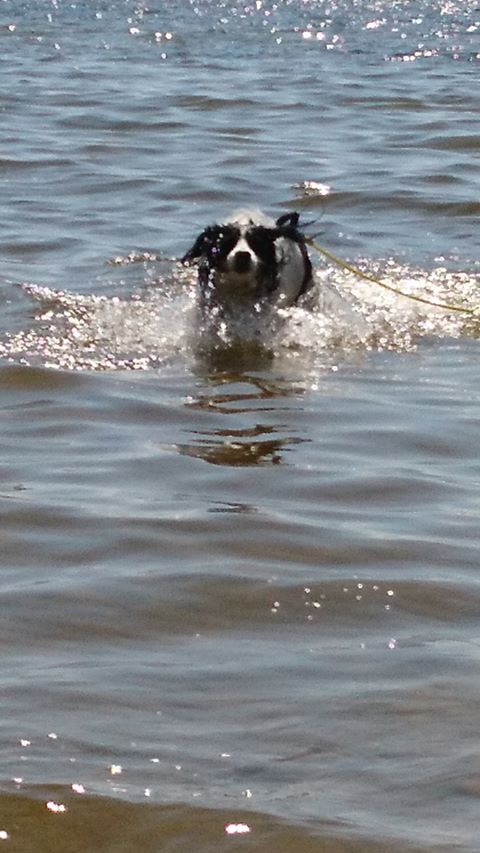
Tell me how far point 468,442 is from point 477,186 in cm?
599

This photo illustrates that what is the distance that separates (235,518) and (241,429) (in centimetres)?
124

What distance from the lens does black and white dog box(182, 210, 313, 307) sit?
27.3ft

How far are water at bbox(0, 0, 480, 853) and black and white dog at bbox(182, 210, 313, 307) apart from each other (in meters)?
0.17

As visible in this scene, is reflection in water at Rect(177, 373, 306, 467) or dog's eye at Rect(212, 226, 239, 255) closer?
reflection in water at Rect(177, 373, 306, 467)

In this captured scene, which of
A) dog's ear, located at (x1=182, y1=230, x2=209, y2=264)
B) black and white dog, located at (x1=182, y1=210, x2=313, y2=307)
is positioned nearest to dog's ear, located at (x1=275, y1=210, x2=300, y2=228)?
black and white dog, located at (x1=182, y1=210, x2=313, y2=307)

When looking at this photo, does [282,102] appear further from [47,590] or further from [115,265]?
[47,590]

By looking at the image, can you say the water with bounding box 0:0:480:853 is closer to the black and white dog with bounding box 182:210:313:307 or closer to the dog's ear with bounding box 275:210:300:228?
the black and white dog with bounding box 182:210:313:307

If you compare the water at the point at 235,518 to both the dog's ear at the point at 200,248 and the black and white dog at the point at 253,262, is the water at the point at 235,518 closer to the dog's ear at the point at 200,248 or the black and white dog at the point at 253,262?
the black and white dog at the point at 253,262

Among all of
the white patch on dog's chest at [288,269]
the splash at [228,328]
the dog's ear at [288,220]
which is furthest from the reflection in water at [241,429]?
the dog's ear at [288,220]

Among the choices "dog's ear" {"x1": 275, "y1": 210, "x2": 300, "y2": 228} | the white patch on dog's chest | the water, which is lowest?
the water

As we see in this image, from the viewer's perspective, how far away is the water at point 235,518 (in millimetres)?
3531

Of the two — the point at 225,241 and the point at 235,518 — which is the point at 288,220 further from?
the point at 235,518

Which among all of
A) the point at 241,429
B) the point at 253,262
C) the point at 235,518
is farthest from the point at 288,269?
the point at 235,518

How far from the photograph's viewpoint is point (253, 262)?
8.30 metres
